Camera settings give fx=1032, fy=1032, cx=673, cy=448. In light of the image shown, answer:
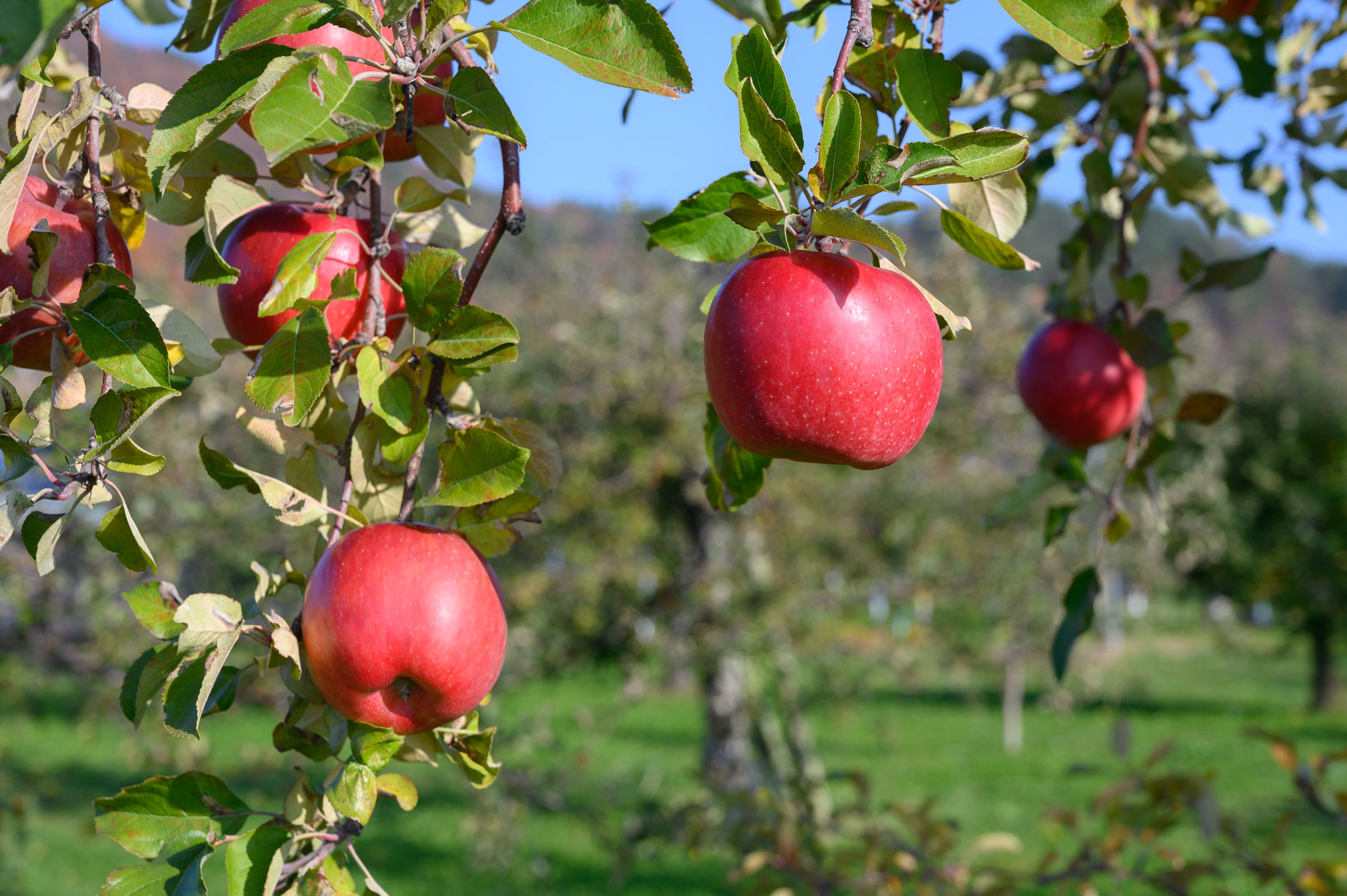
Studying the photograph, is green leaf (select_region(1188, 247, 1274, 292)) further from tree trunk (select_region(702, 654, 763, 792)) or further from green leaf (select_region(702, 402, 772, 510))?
tree trunk (select_region(702, 654, 763, 792))

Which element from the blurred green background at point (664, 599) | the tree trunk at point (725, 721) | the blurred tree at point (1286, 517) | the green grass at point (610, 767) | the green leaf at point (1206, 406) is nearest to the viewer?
the green leaf at point (1206, 406)

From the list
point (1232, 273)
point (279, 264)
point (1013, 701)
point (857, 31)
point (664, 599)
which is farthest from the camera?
point (1013, 701)

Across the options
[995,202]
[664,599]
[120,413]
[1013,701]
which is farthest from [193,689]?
[1013,701]

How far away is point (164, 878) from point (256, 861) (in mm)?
54

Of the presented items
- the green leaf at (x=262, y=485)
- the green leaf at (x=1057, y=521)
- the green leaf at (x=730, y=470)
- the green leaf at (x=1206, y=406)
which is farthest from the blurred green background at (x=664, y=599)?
the green leaf at (x=262, y=485)

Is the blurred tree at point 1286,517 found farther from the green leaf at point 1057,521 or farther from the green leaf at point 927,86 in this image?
the green leaf at point 927,86

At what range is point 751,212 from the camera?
1.88 ft

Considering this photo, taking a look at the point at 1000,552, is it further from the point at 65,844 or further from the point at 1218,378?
the point at 65,844

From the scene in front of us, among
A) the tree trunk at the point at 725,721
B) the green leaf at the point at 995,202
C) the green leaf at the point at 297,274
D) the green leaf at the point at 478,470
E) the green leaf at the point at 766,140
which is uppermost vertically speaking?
the green leaf at the point at 766,140

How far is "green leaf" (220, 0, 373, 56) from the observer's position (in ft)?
1.62

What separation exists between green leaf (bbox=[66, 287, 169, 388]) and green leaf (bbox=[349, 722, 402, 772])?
231mm

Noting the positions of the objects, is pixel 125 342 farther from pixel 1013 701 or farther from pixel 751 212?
pixel 1013 701

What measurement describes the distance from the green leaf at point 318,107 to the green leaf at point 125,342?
0.15 metres

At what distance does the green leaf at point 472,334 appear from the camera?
0.60 meters
